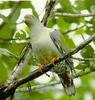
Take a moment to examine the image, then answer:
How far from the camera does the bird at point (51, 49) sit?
3369mm

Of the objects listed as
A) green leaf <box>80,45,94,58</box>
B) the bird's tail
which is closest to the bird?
the bird's tail

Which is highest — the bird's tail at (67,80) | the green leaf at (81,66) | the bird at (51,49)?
the bird at (51,49)

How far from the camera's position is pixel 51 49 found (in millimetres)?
3393

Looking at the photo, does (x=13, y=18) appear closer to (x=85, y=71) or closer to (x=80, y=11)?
(x=85, y=71)

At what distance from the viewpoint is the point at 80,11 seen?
380 cm

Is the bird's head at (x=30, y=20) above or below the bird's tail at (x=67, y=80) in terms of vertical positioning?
above

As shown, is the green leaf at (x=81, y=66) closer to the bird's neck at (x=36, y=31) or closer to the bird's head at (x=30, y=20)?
the bird's neck at (x=36, y=31)

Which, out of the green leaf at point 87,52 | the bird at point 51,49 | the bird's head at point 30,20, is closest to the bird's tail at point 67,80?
the bird at point 51,49

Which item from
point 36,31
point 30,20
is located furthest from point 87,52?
point 30,20

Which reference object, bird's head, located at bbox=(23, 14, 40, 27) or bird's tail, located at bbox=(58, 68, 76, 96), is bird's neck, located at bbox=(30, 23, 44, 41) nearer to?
bird's head, located at bbox=(23, 14, 40, 27)

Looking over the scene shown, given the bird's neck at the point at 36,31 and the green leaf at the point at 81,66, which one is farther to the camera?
the bird's neck at the point at 36,31

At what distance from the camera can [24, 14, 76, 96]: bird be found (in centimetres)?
337

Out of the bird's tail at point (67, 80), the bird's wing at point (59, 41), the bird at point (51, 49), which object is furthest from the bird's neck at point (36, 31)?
the bird's tail at point (67, 80)

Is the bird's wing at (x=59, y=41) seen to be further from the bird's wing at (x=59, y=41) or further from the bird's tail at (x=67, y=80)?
the bird's tail at (x=67, y=80)
